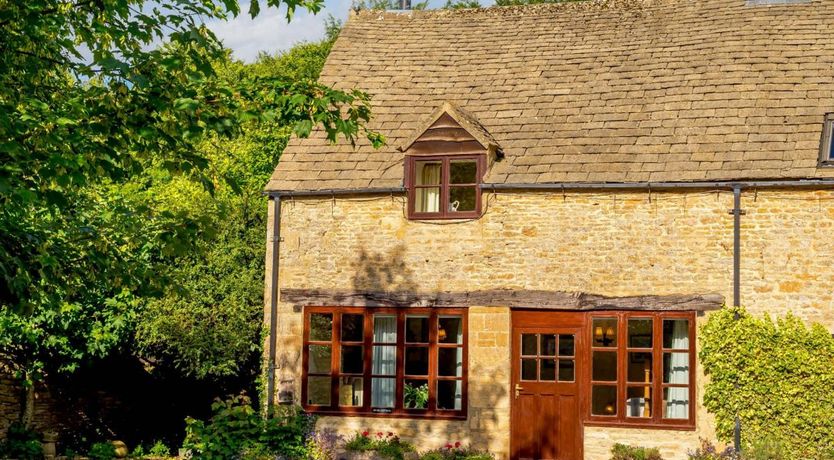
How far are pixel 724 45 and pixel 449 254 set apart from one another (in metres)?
6.64

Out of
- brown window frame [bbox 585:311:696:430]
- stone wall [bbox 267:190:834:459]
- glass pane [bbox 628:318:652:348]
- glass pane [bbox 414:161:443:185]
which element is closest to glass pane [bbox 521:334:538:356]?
stone wall [bbox 267:190:834:459]

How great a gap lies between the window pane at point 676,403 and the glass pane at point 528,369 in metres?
2.13

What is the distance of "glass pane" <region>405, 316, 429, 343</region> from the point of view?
66.3 ft

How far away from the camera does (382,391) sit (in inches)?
798

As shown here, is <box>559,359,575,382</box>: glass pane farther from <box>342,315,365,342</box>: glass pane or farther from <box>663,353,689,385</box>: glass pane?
<box>342,315,365,342</box>: glass pane

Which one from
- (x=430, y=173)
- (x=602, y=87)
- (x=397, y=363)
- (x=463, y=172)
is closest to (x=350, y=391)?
(x=397, y=363)

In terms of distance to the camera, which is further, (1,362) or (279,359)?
(1,362)

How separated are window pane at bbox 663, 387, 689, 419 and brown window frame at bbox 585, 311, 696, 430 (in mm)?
84

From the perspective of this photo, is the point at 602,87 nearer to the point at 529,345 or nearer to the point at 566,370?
the point at 529,345

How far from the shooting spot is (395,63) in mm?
23422

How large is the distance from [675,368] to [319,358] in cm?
602

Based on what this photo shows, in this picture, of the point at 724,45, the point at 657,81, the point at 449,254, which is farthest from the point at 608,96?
the point at 449,254

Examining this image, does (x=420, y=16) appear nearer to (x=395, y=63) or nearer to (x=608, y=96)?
(x=395, y=63)

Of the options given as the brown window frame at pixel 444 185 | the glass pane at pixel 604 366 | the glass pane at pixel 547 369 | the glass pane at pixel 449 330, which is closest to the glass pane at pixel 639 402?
the glass pane at pixel 604 366
